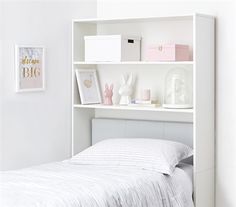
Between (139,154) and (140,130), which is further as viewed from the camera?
(140,130)

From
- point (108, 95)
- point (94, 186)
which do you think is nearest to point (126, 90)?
point (108, 95)

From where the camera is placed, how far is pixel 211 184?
377 centimetres

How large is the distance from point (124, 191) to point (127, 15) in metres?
1.52

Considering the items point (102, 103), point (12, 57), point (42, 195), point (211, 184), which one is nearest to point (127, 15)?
point (102, 103)

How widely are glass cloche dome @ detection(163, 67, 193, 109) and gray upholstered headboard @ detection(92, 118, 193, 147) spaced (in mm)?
159

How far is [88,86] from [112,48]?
14.6 inches

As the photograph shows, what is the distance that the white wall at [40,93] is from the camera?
11.5 ft

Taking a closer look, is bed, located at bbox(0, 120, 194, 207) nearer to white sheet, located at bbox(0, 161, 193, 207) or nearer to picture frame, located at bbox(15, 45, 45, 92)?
white sheet, located at bbox(0, 161, 193, 207)

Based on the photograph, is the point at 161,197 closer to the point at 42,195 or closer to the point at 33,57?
the point at 42,195

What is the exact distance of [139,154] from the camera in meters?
3.48

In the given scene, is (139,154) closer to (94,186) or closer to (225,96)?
(94,186)

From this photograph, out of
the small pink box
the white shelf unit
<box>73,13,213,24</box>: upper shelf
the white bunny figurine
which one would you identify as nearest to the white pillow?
the white shelf unit

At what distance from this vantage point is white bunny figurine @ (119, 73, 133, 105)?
3.95 meters

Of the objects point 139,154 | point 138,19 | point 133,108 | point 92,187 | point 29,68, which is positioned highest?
point 138,19
